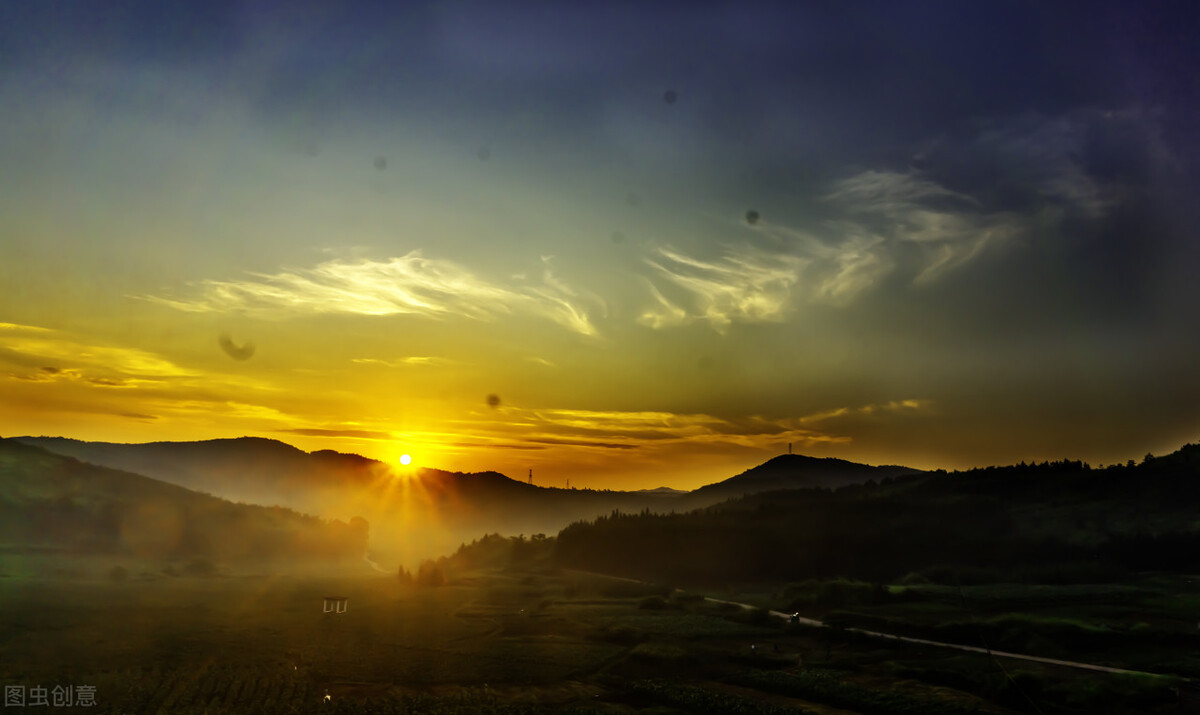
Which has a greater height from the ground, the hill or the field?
the hill

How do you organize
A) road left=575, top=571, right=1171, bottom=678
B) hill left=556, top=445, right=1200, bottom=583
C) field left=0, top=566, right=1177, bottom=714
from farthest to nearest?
hill left=556, top=445, right=1200, bottom=583 → road left=575, top=571, right=1171, bottom=678 → field left=0, top=566, right=1177, bottom=714

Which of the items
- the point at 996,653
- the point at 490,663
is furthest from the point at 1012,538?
the point at 490,663

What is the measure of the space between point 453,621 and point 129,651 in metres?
44.5

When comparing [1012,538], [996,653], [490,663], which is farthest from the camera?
[1012,538]

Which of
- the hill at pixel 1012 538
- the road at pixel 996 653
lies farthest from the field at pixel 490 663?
the hill at pixel 1012 538

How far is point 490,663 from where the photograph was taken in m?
81.8

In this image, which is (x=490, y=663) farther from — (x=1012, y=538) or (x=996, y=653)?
(x=1012, y=538)

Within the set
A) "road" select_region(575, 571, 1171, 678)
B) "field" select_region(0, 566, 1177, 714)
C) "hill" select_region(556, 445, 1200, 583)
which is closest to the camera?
"field" select_region(0, 566, 1177, 714)

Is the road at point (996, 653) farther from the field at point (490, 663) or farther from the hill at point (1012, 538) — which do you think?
the hill at point (1012, 538)

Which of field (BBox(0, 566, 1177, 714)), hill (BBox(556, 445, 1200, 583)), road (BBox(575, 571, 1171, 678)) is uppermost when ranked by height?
hill (BBox(556, 445, 1200, 583))

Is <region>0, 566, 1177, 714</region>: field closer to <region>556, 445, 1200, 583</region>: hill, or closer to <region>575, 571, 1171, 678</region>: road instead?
<region>575, 571, 1171, 678</region>: road

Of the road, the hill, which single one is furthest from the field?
the hill

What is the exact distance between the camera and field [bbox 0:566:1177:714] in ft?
207

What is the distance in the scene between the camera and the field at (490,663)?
63.0 m
